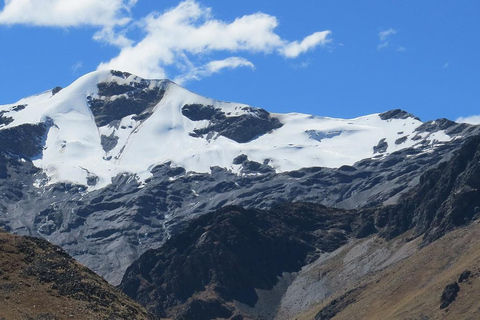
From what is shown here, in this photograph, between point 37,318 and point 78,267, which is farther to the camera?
point 78,267

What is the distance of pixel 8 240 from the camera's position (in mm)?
94188

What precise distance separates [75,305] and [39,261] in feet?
25.0

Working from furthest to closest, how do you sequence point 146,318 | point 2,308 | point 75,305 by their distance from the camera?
point 146,318 → point 75,305 → point 2,308

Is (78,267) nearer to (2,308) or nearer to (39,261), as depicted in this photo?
(39,261)

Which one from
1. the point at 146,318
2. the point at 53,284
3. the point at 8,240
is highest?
the point at 8,240

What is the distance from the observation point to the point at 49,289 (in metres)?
87.5

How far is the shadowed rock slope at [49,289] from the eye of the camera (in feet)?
273

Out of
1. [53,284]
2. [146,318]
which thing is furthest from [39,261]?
[146,318]

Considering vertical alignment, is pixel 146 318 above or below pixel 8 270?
below

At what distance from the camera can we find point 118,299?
92.9 meters

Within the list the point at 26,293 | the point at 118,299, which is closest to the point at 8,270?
the point at 26,293

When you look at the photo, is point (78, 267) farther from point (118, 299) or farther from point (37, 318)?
point (37, 318)

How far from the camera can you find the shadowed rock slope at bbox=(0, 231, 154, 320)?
8325 cm

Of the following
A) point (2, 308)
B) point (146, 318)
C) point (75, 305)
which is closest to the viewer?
point (2, 308)
